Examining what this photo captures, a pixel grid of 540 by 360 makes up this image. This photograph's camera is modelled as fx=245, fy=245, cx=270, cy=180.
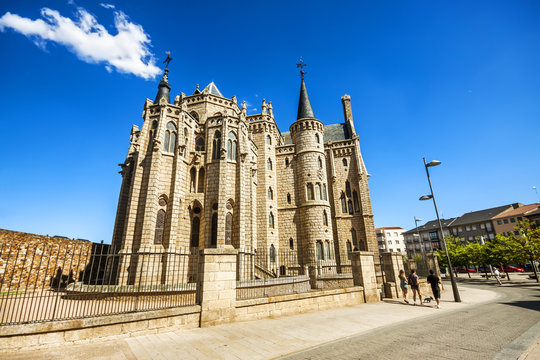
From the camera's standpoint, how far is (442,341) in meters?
5.90

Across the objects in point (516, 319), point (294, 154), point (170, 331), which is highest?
point (294, 154)

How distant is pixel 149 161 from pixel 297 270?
16453mm

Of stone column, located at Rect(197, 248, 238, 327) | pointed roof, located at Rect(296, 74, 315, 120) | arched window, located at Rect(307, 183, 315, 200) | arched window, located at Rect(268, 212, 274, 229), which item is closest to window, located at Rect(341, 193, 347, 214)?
arched window, located at Rect(307, 183, 315, 200)

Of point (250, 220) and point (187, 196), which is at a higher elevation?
point (187, 196)

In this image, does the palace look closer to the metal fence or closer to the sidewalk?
the metal fence

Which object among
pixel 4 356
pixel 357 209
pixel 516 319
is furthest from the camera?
pixel 357 209

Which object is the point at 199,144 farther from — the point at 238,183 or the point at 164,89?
the point at 164,89

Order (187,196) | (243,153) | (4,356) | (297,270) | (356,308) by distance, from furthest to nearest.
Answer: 1. (297,270)
2. (243,153)
3. (187,196)
4. (356,308)
5. (4,356)

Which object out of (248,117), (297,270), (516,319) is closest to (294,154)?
(248,117)

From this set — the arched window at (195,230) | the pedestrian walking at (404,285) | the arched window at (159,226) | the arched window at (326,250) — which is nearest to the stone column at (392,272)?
the pedestrian walking at (404,285)

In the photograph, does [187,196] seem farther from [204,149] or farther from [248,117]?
[248,117]

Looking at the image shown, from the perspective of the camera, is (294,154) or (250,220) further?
(294,154)

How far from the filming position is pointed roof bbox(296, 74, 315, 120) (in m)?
30.2

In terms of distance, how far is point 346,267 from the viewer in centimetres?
2450
